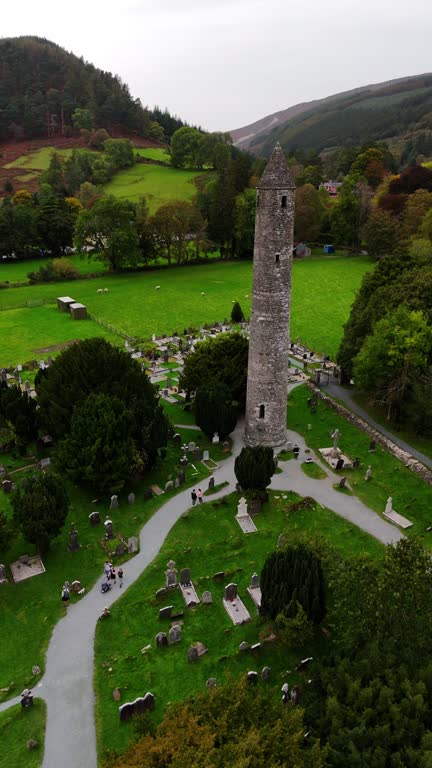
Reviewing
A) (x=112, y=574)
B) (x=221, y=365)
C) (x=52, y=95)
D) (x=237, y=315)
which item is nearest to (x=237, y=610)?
(x=112, y=574)

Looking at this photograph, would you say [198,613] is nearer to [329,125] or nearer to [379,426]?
[379,426]

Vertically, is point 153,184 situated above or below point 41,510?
above

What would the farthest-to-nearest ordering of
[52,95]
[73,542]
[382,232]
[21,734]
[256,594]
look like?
[52,95], [382,232], [73,542], [256,594], [21,734]

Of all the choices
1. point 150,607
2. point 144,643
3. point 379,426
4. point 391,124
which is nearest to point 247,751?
point 144,643

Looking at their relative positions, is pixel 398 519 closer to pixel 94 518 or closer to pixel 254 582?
pixel 254 582

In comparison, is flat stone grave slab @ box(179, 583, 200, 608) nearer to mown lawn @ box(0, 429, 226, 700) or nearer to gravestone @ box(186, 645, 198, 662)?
gravestone @ box(186, 645, 198, 662)

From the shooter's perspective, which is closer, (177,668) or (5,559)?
(177,668)

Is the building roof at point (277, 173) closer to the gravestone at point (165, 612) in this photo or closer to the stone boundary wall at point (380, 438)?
the stone boundary wall at point (380, 438)

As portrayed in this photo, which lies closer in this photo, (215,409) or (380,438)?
(215,409)
